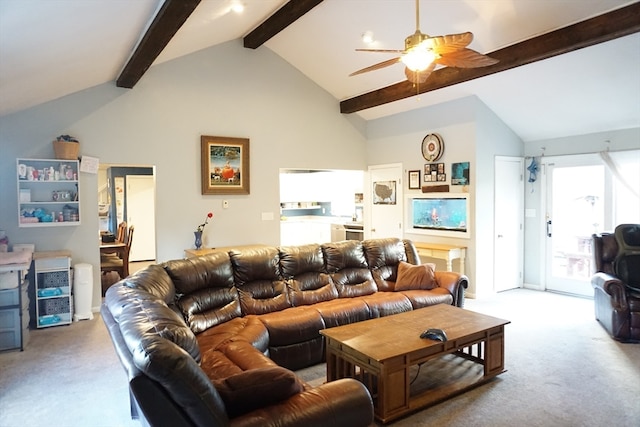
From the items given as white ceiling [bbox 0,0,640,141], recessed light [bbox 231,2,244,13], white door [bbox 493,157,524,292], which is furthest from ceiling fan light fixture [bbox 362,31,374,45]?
white door [bbox 493,157,524,292]

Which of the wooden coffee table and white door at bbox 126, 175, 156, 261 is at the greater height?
white door at bbox 126, 175, 156, 261

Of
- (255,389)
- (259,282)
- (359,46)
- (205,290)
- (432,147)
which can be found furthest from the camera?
(432,147)

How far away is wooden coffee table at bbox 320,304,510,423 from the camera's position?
2746mm

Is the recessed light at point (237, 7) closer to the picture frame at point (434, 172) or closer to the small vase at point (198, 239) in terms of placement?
the small vase at point (198, 239)

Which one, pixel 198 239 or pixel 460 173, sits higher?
pixel 460 173

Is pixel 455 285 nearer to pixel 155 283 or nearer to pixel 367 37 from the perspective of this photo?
pixel 155 283

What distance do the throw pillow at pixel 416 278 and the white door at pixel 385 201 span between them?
7.84 ft

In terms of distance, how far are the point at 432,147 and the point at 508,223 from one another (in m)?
1.67

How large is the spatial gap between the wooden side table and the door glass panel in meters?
1.54

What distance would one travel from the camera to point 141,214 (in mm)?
8984

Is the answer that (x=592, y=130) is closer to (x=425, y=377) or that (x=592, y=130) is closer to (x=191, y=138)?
(x=425, y=377)

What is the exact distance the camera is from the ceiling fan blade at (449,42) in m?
2.87

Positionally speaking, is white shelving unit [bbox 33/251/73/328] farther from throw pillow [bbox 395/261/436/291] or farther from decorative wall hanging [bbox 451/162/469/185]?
decorative wall hanging [bbox 451/162/469/185]

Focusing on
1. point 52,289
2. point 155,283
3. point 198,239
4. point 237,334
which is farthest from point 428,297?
point 52,289
